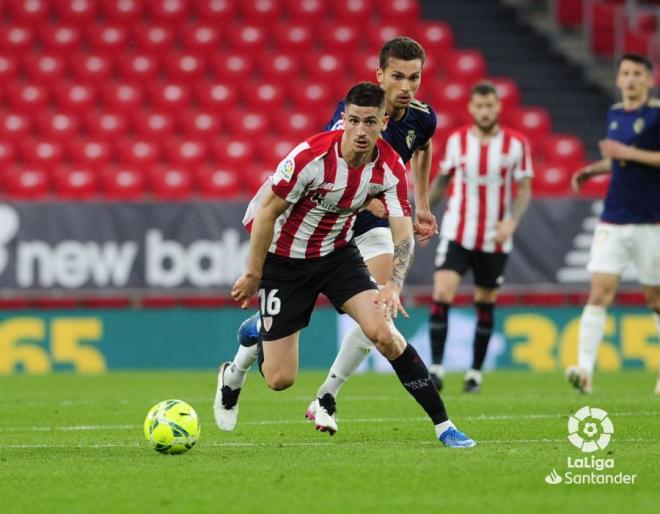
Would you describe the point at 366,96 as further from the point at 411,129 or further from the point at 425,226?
the point at 411,129

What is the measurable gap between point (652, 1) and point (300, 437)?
55.3 feet

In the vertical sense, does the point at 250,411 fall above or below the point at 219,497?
below

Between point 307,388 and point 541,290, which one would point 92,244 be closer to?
point 307,388

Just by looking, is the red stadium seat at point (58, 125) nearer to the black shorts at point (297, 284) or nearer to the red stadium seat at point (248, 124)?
the red stadium seat at point (248, 124)

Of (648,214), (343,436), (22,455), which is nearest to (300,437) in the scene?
(343,436)

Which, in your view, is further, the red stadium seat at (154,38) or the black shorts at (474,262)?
the red stadium seat at (154,38)

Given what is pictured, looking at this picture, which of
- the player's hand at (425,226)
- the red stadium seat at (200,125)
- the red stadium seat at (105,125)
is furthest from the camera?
the red stadium seat at (200,125)

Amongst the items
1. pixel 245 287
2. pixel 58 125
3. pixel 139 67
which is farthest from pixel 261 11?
pixel 245 287

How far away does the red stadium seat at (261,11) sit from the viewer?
776 inches

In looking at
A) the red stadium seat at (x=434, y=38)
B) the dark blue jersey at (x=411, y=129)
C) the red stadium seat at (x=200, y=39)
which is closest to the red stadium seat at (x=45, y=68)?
the red stadium seat at (x=200, y=39)

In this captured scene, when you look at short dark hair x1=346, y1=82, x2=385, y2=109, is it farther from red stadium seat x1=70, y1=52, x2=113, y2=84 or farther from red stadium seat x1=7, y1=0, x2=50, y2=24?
red stadium seat x1=7, y1=0, x2=50, y2=24

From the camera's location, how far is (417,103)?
26.6ft

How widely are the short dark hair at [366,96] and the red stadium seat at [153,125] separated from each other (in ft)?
36.7

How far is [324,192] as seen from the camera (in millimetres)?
6891
